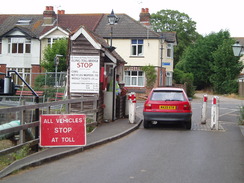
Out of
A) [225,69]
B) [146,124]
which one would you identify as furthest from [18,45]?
[146,124]

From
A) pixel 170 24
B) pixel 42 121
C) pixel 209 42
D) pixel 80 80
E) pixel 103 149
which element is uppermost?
pixel 170 24

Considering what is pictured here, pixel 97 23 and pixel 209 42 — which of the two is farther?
pixel 209 42

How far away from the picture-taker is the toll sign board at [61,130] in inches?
376

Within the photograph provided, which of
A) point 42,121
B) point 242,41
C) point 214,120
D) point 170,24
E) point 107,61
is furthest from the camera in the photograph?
point 242,41

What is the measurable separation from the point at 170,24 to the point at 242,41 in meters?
21.3

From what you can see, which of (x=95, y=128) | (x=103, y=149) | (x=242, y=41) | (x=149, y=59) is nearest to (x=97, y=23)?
(x=149, y=59)

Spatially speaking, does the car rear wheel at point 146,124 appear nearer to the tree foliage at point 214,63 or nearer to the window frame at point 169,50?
the window frame at point 169,50

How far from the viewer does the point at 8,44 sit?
44.4 metres

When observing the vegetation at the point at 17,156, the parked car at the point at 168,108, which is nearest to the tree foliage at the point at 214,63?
the parked car at the point at 168,108

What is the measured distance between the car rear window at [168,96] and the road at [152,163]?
202 cm

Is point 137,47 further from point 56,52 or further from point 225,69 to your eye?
point 225,69

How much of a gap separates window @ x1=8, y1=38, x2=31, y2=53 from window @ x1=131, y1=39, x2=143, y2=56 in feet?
37.8

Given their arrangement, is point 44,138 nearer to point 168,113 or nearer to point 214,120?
point 168,113

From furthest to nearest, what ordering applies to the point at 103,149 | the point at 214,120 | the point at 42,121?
the point at 214,120, the point at 103,149, the point at 42,121
